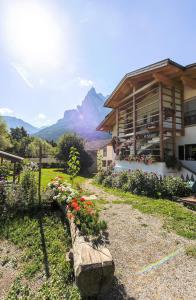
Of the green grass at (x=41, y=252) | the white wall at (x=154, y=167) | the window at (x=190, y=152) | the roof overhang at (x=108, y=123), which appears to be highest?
the roof overhang at (x=108, y=123)

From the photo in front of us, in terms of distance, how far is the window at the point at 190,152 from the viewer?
39.0ft

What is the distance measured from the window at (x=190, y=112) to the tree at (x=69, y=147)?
15.6 m

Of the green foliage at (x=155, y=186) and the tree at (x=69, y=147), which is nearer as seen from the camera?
the green foliage at (x=155, y=186)

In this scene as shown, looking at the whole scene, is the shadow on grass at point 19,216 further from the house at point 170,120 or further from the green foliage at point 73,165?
the house at point 170,120

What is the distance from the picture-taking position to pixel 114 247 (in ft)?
14.4

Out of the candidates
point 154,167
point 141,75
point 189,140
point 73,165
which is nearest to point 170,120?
point 189,140

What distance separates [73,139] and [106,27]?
17204 mm

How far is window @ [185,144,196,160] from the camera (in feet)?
39.0

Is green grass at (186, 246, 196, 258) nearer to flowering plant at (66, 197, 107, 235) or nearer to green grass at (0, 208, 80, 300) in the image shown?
flowering plant at (66, 197, 107, 235)

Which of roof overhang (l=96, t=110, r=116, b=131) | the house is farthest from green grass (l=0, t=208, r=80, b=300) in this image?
roof overhang (l=96, t=110, r=116, b=131)

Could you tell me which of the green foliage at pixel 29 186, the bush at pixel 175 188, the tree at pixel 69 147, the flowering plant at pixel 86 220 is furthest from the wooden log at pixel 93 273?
the tree at pixel 69 147

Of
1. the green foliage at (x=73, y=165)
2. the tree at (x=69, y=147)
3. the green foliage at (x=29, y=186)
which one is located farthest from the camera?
the tree at (x=69, y=147)

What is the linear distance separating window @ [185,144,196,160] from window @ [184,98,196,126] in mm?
1664

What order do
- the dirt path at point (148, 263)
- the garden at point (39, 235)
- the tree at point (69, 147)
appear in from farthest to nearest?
the tree at point (69, 147), the garden at point (39, 235), the dirt path at point (148, 263)
